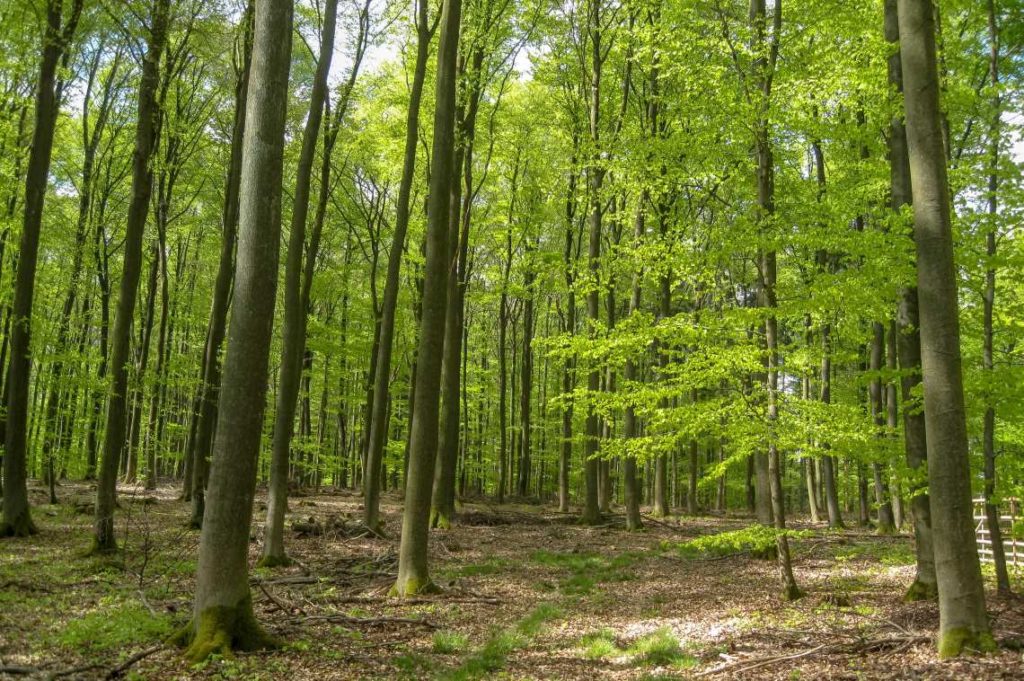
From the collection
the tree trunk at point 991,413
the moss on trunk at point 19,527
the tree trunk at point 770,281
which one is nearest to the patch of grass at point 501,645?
the tree trunk at point 770,281

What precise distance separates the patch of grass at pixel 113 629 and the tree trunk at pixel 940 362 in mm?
8128

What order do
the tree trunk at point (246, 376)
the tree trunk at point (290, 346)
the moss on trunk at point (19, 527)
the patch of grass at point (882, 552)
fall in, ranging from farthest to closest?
the moss on trunk at point (19, 527) < the patch of grass at point (882, 552) < the tree trunk at point (290, 346) < the tree trunk at point (246, 376)

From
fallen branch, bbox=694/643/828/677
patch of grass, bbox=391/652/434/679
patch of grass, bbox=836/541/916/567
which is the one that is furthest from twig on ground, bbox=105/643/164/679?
patch of grass, bbox=836/541/916/567

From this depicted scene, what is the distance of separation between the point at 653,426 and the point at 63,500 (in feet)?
65.3

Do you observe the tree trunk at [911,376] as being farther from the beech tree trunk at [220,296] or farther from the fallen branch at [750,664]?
the beech tree trunk at [220,296]

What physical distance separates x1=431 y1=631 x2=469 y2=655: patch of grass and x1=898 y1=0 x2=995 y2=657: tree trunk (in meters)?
4.96

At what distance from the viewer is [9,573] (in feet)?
33.4

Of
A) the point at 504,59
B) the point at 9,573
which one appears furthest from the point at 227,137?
the point at 9,573

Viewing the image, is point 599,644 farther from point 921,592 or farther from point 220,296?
point 220,296

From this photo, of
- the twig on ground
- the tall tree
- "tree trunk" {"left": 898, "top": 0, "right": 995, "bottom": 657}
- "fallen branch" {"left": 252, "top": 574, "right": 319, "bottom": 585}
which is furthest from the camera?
the tall tree

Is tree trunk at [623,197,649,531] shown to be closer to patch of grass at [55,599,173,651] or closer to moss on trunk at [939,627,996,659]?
moss on trunk at [939,627,996,659]

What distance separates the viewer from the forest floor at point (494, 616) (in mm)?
6426

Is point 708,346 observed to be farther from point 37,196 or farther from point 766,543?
point 37,196

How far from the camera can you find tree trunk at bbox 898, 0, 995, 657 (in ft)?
20.9
